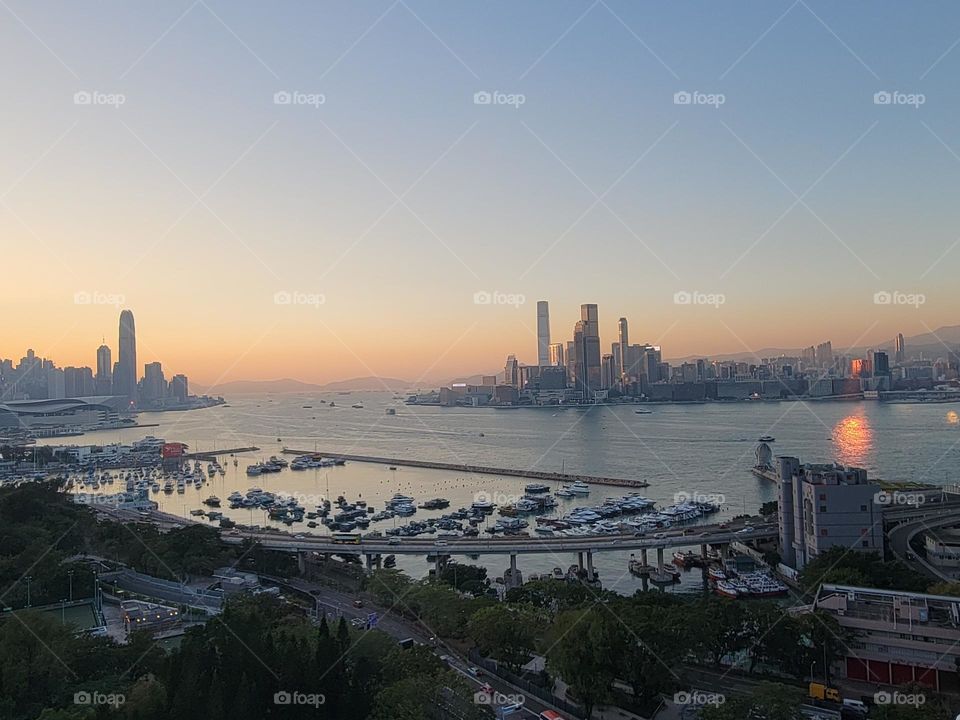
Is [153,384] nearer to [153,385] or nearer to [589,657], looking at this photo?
[153,385]

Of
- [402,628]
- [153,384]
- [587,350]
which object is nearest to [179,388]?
[153,384]

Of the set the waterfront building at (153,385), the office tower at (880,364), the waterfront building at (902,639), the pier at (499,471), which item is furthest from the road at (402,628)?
the waterfront building at (153,385)

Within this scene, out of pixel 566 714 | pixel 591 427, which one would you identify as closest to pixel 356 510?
pixel 566 714

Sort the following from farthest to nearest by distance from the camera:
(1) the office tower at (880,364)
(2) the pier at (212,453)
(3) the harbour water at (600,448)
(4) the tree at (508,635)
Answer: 1. (1) the office tower at (880,364)
2. (2) the pier at (212,453)
3. (3) the harbour water at (600,448)
4. (4) the tree at (508,635)

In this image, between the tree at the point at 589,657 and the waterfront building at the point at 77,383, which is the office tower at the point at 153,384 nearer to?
the waterfront building at the point at 77,383

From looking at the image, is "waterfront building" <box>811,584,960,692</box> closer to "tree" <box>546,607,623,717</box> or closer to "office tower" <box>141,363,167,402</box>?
→ "tree" <box>546,607,623,717</box>

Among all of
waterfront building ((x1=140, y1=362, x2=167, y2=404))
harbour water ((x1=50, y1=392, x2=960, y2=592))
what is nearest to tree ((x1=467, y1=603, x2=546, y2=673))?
harbour water ((x1=50, y1=392, x2=960, y2=592))
